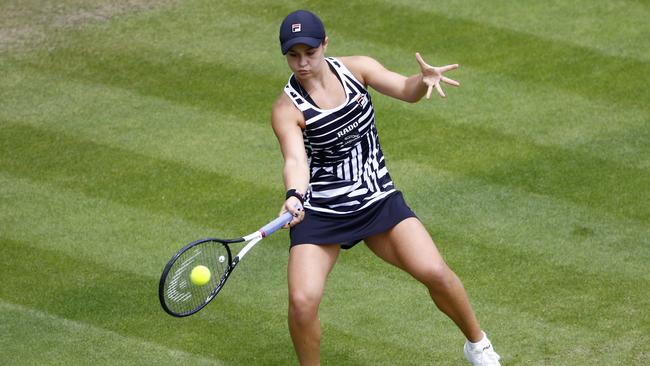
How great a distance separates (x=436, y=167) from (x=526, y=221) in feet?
4.13

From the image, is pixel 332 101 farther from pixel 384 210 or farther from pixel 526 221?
pixel 526 221

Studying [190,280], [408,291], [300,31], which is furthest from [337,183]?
[408,291]

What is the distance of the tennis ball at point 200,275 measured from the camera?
791cm

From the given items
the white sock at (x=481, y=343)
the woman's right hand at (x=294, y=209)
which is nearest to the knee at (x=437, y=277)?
the white sock at (x=481, y=343)

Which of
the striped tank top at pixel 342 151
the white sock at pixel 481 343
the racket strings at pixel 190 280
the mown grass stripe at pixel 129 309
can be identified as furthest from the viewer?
the mown grass stripe at pixel 129 309

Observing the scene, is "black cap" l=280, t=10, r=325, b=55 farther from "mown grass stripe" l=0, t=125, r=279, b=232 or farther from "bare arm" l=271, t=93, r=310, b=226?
"mown grass stripe" l=0, t=125, r=279, b=232

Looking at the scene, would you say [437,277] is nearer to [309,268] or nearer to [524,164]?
[309,268]

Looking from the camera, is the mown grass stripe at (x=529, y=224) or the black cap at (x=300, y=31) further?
the mown grass stripe at (x=529, y=224)

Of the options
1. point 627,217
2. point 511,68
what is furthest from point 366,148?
point 511,68

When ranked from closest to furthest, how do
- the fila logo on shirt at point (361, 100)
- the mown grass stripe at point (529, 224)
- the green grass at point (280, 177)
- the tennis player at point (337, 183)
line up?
1. the tennis player at point (337, 183)
2. the fila logo on shirt at point (361, 100)
3. the green grass at point (280, 177)
4. the mown grass stripe at point (529, 224)

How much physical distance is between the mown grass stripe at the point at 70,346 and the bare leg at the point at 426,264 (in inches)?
63.7

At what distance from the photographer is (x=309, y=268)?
8.05 metres

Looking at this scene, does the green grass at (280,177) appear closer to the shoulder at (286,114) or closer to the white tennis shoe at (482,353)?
the white tennis shoe at (482,353)

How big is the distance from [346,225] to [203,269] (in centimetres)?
99
